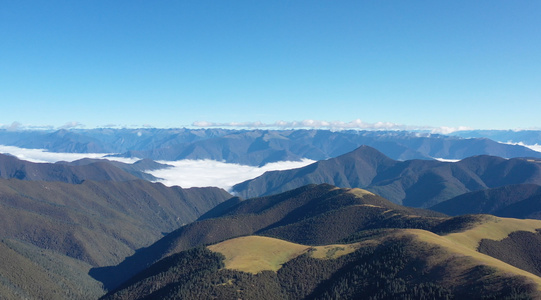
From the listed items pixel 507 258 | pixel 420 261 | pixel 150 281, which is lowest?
pixel 150 281

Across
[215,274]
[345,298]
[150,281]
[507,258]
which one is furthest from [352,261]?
[150,281]

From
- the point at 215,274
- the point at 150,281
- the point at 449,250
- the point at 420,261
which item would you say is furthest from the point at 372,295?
the point at 150,281

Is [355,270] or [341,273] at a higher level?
[355,270]

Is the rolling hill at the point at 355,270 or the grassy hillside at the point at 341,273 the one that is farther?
the rolling hill at the point at 355,270

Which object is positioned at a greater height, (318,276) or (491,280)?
(491,280)

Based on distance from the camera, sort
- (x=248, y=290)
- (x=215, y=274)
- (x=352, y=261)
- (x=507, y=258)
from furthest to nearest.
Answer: (x=507, y=258), (x=352, y=261), (x=215, y=274), (x=248, y=290)

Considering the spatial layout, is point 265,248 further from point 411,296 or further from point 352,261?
point 411,296

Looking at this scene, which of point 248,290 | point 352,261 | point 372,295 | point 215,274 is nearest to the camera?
point 372,295

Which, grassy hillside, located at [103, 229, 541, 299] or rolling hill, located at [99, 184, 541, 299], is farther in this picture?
rolling hill, located at [99, 184, 541, 299]

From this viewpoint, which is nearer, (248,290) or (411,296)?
(411,296)

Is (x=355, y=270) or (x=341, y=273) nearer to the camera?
(x=355, y=270)
